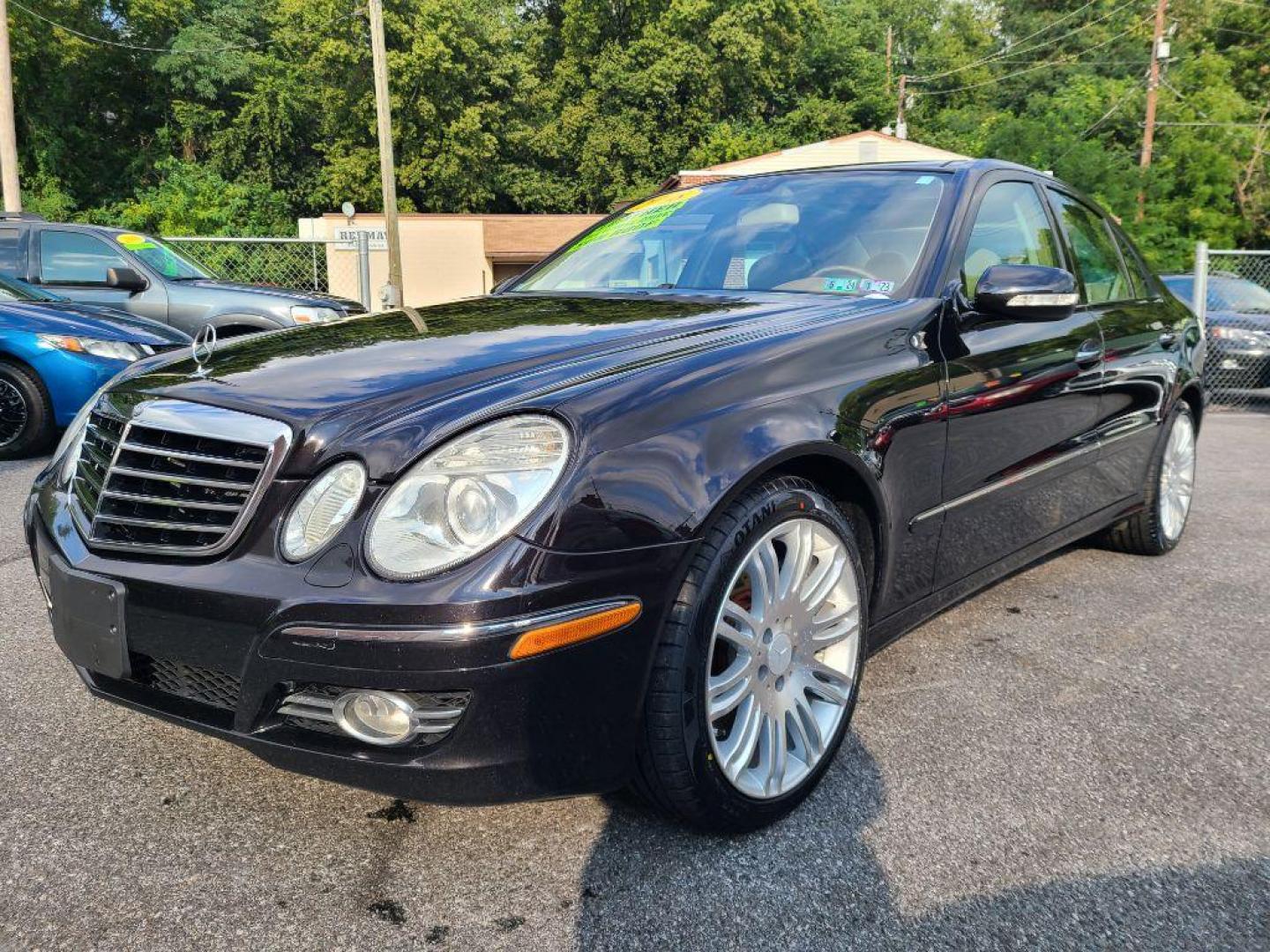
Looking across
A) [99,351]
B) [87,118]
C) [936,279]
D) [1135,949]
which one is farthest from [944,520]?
[87,118]

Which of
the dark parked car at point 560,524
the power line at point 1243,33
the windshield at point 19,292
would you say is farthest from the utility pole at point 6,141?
the power line at point 1243,33

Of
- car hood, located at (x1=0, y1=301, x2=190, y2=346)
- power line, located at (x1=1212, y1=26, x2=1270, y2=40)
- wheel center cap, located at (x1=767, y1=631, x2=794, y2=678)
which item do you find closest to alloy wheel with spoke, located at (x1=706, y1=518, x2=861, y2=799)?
wheel center cap, located at (x1=767, y1=631, x2=794, y2=678)

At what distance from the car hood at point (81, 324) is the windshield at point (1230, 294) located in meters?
9.83

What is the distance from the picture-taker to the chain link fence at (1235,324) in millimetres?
10789

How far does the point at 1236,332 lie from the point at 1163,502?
7.67 metres

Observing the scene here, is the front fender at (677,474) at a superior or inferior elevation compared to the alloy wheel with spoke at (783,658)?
superior

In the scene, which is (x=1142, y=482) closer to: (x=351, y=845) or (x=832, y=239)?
(x=832, y=239)

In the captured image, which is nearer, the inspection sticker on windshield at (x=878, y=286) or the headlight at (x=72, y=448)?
the headlight at (x=72, y=448)

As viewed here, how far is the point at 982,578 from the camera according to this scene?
10.4 feet

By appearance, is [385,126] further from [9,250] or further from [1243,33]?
[1243,33]

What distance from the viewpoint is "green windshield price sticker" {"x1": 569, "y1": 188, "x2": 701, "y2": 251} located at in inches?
148

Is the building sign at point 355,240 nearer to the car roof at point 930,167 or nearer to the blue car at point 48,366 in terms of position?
the blue car at point 48,366

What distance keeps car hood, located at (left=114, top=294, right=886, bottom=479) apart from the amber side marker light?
1.32 feet

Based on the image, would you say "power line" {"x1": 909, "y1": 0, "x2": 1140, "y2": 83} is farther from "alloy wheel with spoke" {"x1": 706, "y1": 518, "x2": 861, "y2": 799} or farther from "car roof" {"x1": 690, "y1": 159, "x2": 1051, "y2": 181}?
"alloy wheel with spoke" {"x1": 706, "y1": 518, "x2": 861, "y2": 799}
